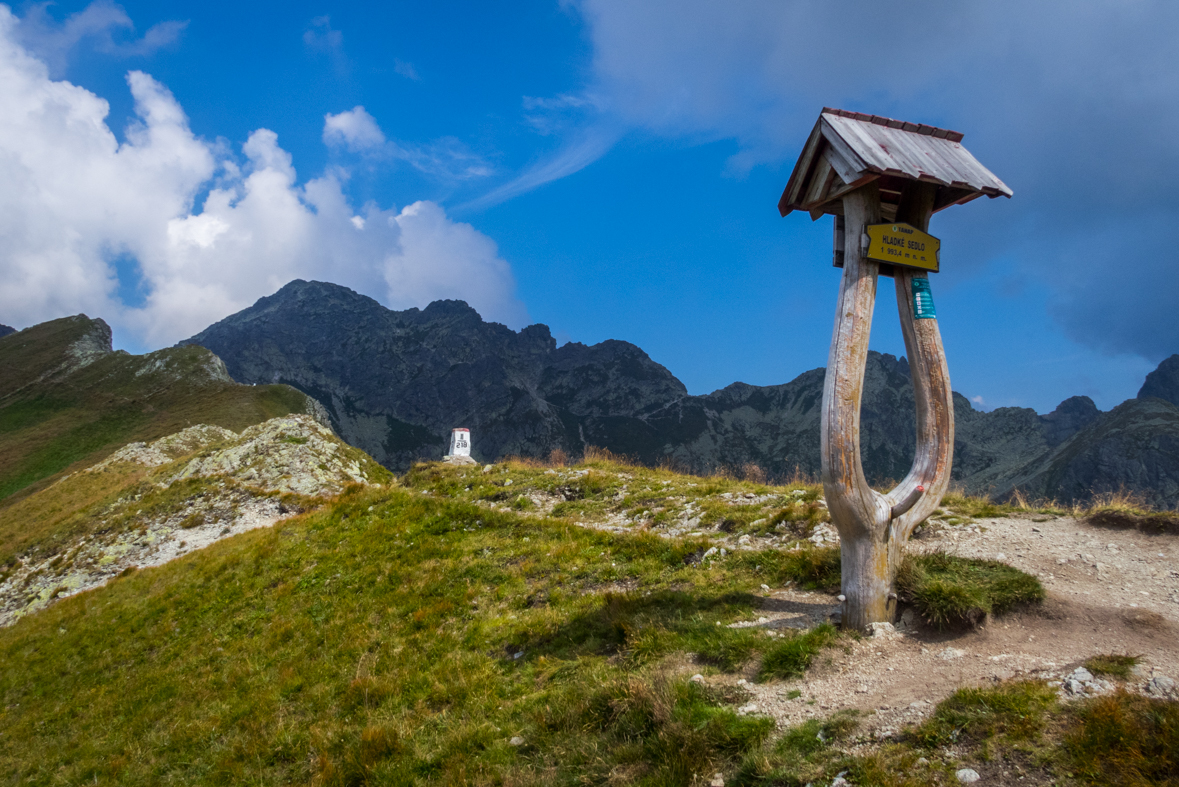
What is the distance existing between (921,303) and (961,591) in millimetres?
4302

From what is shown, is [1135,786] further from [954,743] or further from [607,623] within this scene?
[607,623]

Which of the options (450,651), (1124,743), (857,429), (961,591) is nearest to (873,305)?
(857,429)

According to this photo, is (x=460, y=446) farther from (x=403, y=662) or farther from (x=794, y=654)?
(x=794, y=654)

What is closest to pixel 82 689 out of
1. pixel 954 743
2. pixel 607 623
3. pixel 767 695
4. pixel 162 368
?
pixel 607 623

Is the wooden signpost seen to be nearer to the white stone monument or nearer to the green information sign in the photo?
the green information sign

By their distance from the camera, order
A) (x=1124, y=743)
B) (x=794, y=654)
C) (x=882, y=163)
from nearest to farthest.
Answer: (x=1124, y=743)
(x=794, y=654)
(x=882, y=163)

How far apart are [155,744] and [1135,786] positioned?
48.5 ft

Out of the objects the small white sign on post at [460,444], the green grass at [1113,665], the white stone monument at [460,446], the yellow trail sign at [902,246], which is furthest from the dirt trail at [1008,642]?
the small white sign on post at [460,444]

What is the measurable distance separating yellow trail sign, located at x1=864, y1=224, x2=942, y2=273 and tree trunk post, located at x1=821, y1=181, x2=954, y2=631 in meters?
0.18

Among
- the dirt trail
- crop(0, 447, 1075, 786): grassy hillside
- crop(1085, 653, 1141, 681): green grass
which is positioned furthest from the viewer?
crop(0, 447, 1075, 786): grassy hillside

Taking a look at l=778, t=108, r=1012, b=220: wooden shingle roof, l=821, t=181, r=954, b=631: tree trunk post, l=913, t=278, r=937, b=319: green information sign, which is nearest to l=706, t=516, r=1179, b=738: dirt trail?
l=821, t=181, r=954, b=631: tree trunk post

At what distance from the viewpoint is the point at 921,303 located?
866 centimetres

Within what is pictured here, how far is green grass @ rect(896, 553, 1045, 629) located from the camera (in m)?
7.43

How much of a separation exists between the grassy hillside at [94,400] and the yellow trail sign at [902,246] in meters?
95.7
